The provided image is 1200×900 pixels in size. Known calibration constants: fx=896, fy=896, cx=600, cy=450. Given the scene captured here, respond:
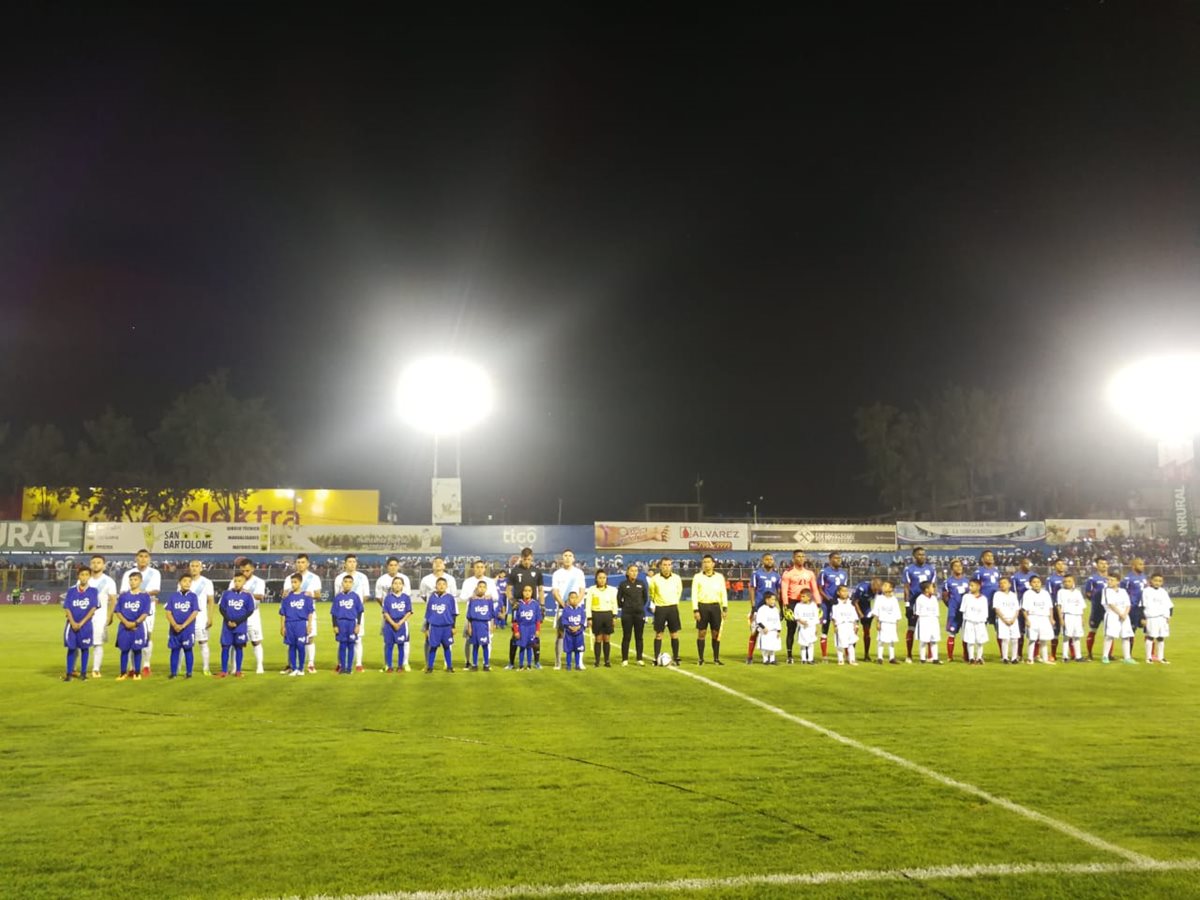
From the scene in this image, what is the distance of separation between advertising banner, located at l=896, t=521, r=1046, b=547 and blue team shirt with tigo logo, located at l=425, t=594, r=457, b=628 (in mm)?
37639

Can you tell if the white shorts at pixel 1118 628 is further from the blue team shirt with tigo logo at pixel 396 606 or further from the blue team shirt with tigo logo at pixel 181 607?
the blue team shirt with tigo logo at pixel 181 607

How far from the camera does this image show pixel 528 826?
573cm

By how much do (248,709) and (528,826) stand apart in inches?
239

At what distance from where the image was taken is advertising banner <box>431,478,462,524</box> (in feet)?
95.7

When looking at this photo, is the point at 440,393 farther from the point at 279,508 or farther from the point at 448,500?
the point at 279,508

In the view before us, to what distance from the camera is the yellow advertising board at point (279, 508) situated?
6259cm

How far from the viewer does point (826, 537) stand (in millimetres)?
47562

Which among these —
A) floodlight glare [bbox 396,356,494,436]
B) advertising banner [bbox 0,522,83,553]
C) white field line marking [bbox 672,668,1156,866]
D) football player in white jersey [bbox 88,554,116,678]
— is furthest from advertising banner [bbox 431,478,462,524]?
advertising banner [bbox 0,522,83,553]

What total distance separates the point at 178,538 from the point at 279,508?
2126 centimetres

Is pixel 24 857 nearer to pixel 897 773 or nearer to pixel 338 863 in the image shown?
pixel 338 863

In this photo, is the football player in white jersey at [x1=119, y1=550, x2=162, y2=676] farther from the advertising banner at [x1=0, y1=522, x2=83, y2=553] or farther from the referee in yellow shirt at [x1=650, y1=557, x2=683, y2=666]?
the advertising banner at [x1=0, y1=522, x2=83, y2=553]

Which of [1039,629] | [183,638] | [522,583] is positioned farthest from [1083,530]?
[183,638]

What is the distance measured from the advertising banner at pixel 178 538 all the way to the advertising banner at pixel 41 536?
595mm

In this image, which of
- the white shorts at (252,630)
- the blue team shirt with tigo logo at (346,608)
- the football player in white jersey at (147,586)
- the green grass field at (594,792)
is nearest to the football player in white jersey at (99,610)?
the football player in white jersey at (147,586)
